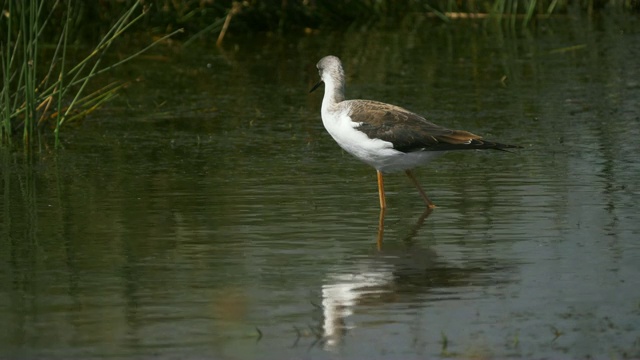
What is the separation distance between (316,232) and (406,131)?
1.24 m

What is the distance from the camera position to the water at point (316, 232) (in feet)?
21.5

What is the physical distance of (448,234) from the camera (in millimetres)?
8828

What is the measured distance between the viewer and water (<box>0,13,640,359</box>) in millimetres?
6547

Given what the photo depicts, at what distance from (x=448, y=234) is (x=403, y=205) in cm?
119

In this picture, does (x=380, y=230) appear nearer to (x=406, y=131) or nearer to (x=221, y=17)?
(x=406, y=131)

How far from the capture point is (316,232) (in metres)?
8.90

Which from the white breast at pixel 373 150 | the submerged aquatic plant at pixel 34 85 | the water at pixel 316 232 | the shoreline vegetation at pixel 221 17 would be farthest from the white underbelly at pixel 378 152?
the shoreline vegetation at pixel 221 17

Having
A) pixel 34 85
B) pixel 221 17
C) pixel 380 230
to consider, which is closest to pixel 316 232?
pixel 380 230

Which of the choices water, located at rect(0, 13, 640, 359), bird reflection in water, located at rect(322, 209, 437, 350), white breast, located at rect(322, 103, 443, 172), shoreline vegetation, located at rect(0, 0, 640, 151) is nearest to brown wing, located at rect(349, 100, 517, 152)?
white breast, located at rect(322, 103, 443, 172)

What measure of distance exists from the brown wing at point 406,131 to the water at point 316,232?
1.50ft

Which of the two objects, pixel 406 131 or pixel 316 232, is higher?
pixel 406 131

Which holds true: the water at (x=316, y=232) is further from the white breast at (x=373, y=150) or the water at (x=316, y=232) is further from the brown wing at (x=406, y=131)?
the brown wing at (x=406, y=131)

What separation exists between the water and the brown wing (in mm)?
456

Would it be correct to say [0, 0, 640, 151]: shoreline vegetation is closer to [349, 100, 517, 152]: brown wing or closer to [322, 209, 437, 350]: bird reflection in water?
[349, 100, 517, 152]: brown wing
